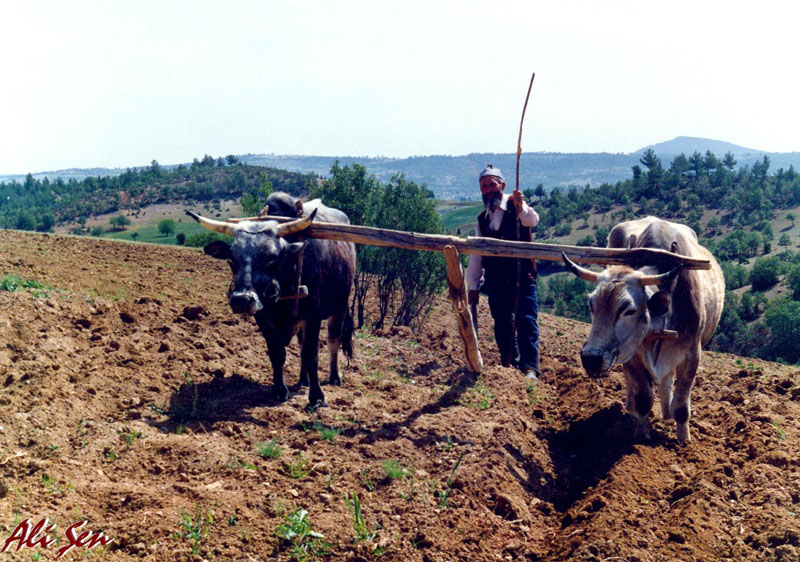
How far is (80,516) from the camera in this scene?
413cm

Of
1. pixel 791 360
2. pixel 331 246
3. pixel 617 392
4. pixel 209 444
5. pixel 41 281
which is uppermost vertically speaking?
pixel 331 246

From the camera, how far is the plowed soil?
4.32 metres

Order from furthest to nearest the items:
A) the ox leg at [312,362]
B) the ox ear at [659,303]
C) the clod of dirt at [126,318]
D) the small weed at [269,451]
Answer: the clod of dirt at [126,318] → the ox leg at [312,362] → the ox ear at [659,303] → the small weed at [269,451]

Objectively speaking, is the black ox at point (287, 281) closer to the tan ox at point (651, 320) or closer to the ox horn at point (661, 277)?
the tan ox at point (651, 320)

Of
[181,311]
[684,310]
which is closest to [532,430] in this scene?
[684,310]

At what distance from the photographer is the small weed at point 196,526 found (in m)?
4.07

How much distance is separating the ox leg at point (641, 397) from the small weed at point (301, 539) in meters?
3.80

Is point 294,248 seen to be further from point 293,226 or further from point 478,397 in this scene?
point 478,397

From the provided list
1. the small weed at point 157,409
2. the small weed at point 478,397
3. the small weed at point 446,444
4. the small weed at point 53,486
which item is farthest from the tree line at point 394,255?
the small weed at point 53,486

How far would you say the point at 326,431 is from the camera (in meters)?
6.22

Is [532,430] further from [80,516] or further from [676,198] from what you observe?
[676,198]

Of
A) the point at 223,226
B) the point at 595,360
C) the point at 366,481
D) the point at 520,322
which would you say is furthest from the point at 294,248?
the point at 520,322

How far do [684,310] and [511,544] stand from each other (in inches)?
129

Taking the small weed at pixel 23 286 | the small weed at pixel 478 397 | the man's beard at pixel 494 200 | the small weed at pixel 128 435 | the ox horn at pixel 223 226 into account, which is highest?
the man's beard at pixel 494 200
